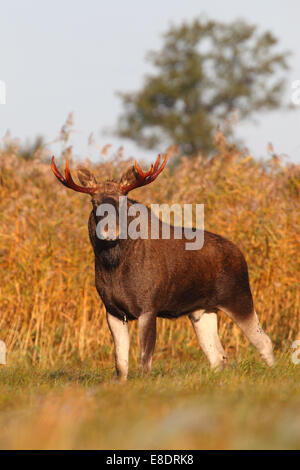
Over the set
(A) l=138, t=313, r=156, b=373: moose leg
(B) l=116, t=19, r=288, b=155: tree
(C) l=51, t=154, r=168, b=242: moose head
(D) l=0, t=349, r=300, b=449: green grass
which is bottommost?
(D) l=0, t=349, r=300, b=449: green grass

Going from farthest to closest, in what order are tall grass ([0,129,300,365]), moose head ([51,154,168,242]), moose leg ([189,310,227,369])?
tall grass ([0,129,300,365]) → moose leg ([189,310,227,369]) → moose head ([51,154,168,242])

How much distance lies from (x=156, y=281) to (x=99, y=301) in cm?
274

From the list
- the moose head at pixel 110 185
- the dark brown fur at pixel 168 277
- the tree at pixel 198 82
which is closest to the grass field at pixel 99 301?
the dark brown fur at pixel 168 277

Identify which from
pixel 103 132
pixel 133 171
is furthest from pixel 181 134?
pixel 133 171

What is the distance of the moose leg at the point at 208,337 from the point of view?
8195 millimetres

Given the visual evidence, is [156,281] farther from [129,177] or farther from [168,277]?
[129,177]

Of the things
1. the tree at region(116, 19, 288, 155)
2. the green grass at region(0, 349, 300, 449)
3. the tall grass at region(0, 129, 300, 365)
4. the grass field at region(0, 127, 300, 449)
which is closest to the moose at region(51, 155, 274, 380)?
the grass field at region(0, 127, 300, 449)

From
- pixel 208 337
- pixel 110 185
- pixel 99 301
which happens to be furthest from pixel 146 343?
pixel 99 301

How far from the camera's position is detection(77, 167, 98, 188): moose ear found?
7.32 meters

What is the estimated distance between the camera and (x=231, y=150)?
40.2 feet

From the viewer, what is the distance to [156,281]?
719 cm

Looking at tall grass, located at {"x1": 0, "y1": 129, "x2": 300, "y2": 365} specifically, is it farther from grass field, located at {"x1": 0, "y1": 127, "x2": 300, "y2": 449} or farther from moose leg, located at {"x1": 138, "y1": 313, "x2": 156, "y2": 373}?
moose leg, located at {"x1": 138, "y1": 313, "x2": 156, "y2": 373}

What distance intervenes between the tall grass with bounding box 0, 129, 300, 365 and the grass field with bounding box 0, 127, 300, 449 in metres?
0.02
